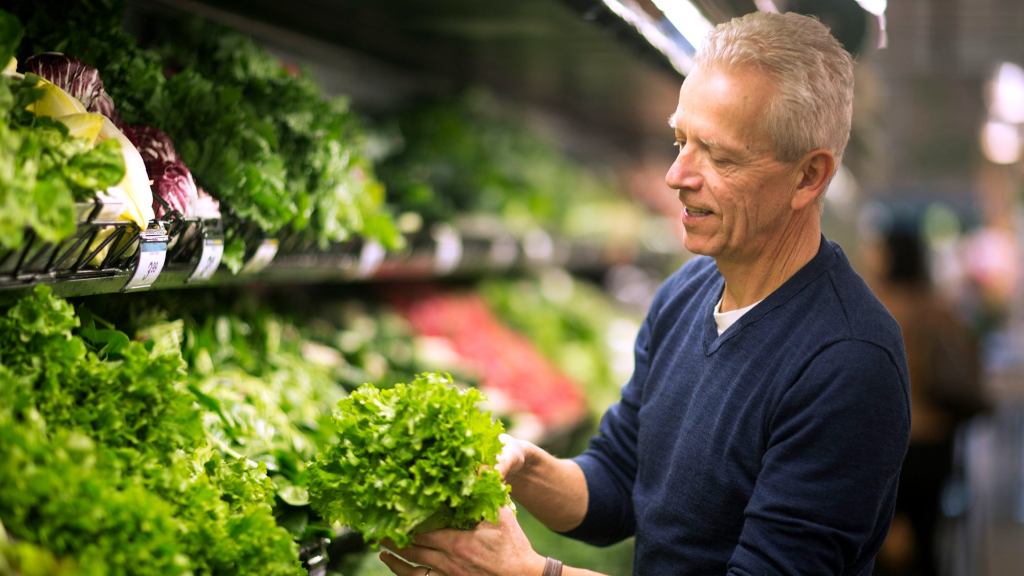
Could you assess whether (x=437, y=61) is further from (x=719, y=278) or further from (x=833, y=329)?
(x=833, y=329)

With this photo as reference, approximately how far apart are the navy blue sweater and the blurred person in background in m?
3.83

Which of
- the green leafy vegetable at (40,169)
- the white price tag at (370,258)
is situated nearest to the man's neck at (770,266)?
the green leafy vegetable at (40,169)

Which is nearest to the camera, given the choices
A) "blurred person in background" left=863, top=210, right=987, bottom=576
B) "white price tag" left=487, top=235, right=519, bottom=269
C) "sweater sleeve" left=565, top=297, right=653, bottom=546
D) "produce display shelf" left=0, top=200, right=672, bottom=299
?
"produce display shelf" left=0, top=200, right=672, bottom=299

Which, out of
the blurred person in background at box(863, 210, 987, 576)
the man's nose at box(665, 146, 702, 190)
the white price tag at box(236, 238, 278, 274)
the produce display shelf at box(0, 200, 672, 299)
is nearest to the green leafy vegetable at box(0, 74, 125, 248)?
the produce display shelf at box(0, 200, 672, 299)

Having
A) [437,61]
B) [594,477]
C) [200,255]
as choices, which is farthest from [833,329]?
[437,61]

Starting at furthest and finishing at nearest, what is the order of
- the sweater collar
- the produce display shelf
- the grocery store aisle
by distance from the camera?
the grocery store aisle, the sweater collar, the produce display shelf

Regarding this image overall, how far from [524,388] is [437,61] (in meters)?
1.67

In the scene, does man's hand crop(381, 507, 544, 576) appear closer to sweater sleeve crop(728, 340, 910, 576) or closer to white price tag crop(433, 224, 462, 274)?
sweater sleeve crop(728, 340, 910, 576)

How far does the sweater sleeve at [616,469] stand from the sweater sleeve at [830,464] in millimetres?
592

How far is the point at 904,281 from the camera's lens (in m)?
5.98

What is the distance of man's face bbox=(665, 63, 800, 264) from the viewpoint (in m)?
1.95

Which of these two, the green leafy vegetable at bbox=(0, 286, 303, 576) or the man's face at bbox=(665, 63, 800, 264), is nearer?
the green leafy vegetable at bbox=(0, 286, 303, 576)

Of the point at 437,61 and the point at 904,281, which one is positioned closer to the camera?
the point at 437,61

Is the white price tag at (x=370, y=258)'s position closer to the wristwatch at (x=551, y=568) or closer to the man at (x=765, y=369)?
the man at (x=765, y=369)
